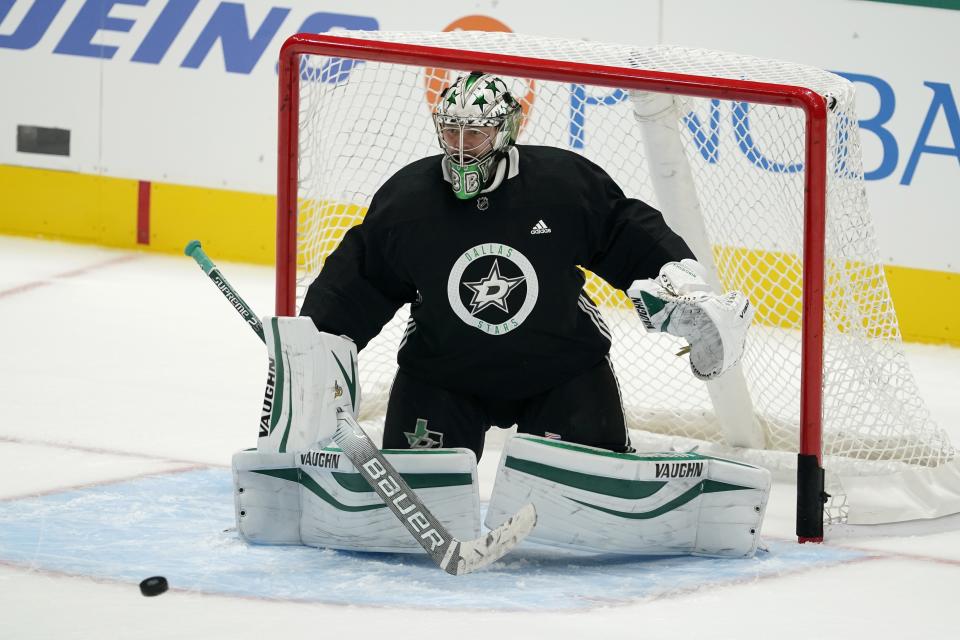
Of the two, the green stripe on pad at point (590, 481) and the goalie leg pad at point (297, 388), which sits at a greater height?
the goalie leg pad at point (297, 388)

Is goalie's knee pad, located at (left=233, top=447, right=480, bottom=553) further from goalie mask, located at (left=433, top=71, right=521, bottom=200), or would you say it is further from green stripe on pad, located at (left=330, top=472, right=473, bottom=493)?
goalie mask, located at (left=433, top=71, right=521, bottom=200)

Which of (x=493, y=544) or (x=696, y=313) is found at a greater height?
(x=696, y=313)

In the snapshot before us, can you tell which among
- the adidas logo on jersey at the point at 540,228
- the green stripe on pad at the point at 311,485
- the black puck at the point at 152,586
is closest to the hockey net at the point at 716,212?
the adidas logo on jersey at the point at 540,228

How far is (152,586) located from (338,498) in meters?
0.48

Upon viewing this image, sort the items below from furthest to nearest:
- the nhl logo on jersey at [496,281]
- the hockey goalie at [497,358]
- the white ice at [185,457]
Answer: the nhl logo on jersey at [496,281], the hockey goalie at [497,358], the white ice at [185,457]

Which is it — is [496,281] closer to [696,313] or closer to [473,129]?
[473,129]

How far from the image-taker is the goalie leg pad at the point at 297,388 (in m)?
2.77

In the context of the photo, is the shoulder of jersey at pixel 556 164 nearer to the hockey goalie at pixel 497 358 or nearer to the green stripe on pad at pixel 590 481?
the hockey goalie at pixel 497 358

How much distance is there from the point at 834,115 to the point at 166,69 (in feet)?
11.9

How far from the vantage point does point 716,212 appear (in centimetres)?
443

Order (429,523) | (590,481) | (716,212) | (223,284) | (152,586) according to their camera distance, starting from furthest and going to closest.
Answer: (716,212) < (223,284) < (590,481) < (429,523) < (152,586)

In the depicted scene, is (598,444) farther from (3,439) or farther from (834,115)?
(3,439)

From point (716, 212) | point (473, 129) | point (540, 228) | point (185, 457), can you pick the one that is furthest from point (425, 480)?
point (716, 212)

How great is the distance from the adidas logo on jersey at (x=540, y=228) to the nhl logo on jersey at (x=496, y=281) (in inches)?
2.0
